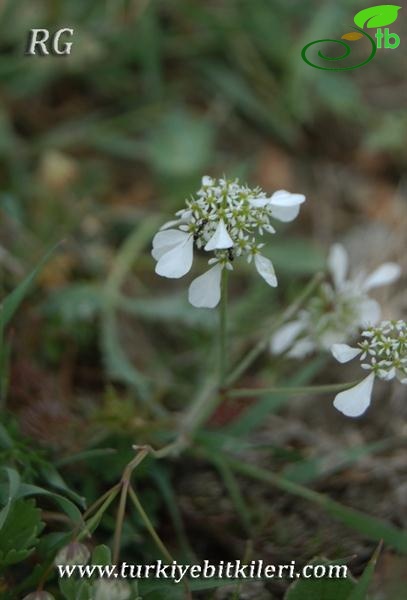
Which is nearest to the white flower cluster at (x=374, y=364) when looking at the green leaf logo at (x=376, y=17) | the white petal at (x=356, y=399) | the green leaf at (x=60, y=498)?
the white petal at (x=356, y=399)

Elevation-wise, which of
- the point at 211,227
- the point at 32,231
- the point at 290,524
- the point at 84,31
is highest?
the point at 84,31

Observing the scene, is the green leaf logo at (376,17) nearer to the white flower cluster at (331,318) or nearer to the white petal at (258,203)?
the white flower cluster at (331,318)

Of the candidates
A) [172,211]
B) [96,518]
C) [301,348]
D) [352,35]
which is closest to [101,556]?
[96,518]

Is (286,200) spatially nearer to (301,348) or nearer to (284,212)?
(284,212)

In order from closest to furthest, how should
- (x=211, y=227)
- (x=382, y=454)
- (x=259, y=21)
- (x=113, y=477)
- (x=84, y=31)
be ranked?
(x=211, y=227) < (x=113, y=477) < (x=382, y=454) < (x=84, y=31) < (x=259, y=21)

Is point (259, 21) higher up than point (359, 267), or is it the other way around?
point (259, 21)

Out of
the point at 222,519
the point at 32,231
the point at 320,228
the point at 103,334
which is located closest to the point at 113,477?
the point at 222,519

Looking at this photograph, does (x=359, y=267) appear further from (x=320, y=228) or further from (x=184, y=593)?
(x=184, y=593)

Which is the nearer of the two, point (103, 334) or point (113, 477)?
point (113, 477)
